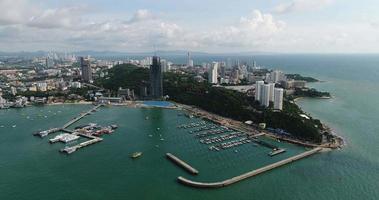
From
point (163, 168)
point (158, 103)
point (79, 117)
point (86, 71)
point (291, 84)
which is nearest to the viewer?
point (163, 168)

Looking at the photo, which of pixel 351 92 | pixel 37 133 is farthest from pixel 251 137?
pixel 351 92

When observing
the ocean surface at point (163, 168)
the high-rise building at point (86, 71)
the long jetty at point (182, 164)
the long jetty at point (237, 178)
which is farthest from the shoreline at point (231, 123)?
the high-rise building at point (86, 71)

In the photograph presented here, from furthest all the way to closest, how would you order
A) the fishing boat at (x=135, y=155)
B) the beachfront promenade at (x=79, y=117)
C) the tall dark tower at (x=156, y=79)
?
the tall dark tower at (x=156, y=79) → the beachfront promenade at (x=79, y=117) → the fishing boat at (x=135, y=155)

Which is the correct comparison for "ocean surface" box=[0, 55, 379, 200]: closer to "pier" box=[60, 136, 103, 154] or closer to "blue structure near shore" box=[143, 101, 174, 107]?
"pier" box=[60, 136, 103, 154]

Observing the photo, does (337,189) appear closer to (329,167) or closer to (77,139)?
(329,167)

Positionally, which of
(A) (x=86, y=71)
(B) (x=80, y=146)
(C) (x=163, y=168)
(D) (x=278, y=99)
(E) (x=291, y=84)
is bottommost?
(C) (x=163, y=168)

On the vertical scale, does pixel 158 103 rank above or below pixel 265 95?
below

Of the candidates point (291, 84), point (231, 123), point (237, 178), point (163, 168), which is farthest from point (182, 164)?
point (291, 84)

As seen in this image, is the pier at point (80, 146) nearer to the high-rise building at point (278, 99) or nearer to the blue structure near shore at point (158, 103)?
the blue structure near shore at point (158, 103)

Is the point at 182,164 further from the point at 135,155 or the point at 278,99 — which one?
the point at 278,99
